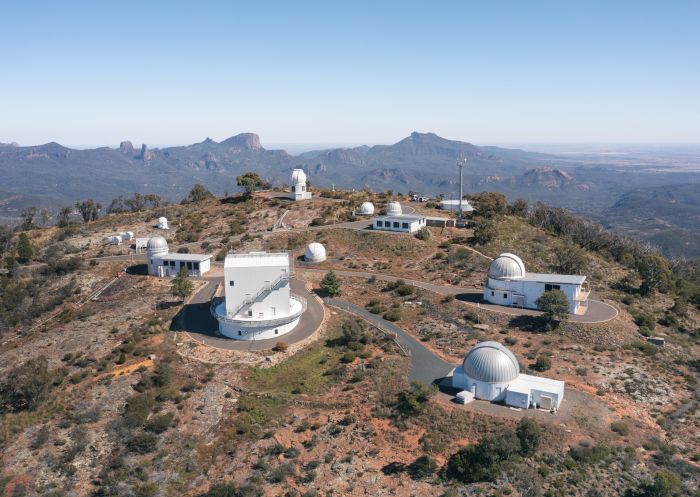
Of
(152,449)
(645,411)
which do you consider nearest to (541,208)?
(645,411)

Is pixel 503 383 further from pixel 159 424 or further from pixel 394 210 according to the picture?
pixel 394 210

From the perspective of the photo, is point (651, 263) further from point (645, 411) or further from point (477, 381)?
point (477, 381)

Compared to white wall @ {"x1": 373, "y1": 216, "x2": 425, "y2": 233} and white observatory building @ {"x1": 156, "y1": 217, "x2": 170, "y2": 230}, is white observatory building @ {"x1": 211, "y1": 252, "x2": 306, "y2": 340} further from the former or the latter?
white observatory building @ {"x1": 156, "y1": 217, "x2": 170, "y2": 230}

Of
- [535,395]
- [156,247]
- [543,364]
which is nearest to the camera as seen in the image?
[535,395]

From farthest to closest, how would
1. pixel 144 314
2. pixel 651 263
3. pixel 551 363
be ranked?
pixel 651 263
pixel 144 314
pixel 551 363

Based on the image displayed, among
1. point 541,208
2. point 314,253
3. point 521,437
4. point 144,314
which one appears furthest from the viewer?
point 541,208

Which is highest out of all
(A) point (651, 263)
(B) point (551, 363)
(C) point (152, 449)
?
(A) point (651, 263)

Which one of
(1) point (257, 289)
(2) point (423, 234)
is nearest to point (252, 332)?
(1) point (257, 289)
